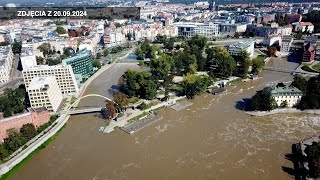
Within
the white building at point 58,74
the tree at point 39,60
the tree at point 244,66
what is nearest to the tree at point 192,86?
the tree at point 244,66

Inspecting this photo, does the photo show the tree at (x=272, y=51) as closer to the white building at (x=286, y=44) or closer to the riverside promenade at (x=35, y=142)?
the white building at (x=286, y=44)

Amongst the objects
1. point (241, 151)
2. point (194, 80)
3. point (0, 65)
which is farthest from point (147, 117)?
point (0, 65)

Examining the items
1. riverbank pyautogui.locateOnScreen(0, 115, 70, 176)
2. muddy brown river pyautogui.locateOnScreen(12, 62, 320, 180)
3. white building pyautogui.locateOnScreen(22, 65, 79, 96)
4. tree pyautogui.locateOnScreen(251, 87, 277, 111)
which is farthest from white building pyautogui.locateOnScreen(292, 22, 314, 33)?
riverbank pyautogui.locateOnScreen(0, 115, 70, 176)

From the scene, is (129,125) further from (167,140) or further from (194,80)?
(194,80)

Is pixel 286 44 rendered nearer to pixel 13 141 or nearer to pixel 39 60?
pixel 39 60

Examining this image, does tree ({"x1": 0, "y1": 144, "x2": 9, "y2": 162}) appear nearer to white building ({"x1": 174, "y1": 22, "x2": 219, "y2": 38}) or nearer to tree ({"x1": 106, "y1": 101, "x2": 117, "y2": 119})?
tree ({"x1": 106, "y1": 101, "x2": 117, "y2": 119})

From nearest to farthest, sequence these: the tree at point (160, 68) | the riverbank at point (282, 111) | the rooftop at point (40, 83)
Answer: the riverbank at point (282, 111) < the rooftop at point (40, 83) < the tree at point (160, 68)

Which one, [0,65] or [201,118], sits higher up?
[0,65]
